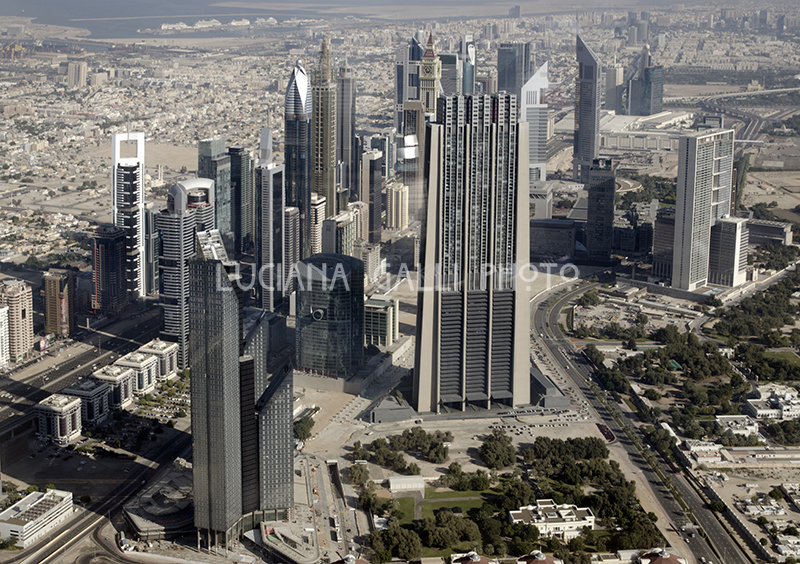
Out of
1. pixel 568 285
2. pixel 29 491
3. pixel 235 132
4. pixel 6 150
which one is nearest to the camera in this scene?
pixel 29 491

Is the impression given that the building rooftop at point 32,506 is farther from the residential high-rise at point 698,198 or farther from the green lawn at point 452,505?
the residential high-rise at point 698,198

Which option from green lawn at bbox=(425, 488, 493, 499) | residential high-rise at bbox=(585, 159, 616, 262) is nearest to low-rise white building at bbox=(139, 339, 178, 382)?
green lawn at bbox=(425, 488, 493, 499)

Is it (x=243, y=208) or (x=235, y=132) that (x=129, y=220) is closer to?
(x=243, y=208)

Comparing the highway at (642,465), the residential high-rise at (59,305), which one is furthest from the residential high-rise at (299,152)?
the highway at (642,465)

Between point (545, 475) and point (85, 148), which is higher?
point (85, 148)

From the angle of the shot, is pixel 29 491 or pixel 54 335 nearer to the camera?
pixel 29 491

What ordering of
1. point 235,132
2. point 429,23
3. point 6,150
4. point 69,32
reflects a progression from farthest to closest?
point 69,32, point 429,23, point 235,132, point 6,150

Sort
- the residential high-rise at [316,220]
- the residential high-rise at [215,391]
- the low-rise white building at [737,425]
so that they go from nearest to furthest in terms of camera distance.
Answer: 1. the residential high-rise at [215,391]
2. the low-rise white building at [737,425]
3. the residential high-rise at [316,220]

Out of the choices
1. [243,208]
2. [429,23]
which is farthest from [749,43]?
[243,208]
